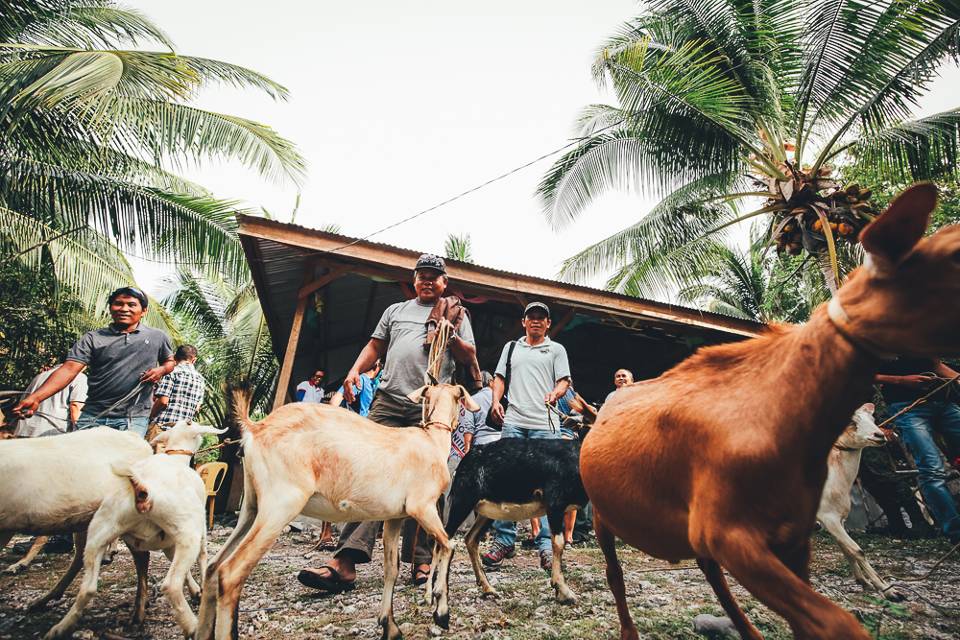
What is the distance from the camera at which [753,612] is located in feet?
11.3

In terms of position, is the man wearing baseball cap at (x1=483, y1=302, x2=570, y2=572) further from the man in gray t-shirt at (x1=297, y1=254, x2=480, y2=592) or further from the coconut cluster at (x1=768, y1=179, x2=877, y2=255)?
the coconut cluster at (x1=768, y1=179, x2=877, y2=255)

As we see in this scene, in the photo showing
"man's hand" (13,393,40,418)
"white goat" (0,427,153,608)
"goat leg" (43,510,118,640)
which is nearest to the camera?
"goat leg" (43,510,118,640)

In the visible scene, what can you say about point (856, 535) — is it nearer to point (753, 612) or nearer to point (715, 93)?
point (753, 612)

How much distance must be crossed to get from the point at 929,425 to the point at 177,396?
8205mm

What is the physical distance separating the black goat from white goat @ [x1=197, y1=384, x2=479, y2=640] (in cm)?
81

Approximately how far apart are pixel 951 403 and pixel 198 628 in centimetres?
627

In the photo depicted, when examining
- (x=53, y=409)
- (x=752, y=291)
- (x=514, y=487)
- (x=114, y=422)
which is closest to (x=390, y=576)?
(x=514, y=487)

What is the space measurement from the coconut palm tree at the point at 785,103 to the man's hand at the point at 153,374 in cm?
657

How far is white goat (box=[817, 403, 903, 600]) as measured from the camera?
408 centimetres

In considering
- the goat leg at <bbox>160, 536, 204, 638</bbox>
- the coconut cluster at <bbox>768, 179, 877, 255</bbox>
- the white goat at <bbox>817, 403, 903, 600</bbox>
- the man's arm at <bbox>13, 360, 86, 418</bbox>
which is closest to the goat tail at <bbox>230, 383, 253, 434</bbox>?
the goat leg at <bbox>160, 536, 204, 638</bbox>

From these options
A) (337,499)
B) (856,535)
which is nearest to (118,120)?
(337,499)

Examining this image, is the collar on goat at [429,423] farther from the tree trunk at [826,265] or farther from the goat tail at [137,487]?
the tree trunk at [826,265]

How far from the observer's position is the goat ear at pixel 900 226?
3.73 ft

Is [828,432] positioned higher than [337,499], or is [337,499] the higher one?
[828,432]
